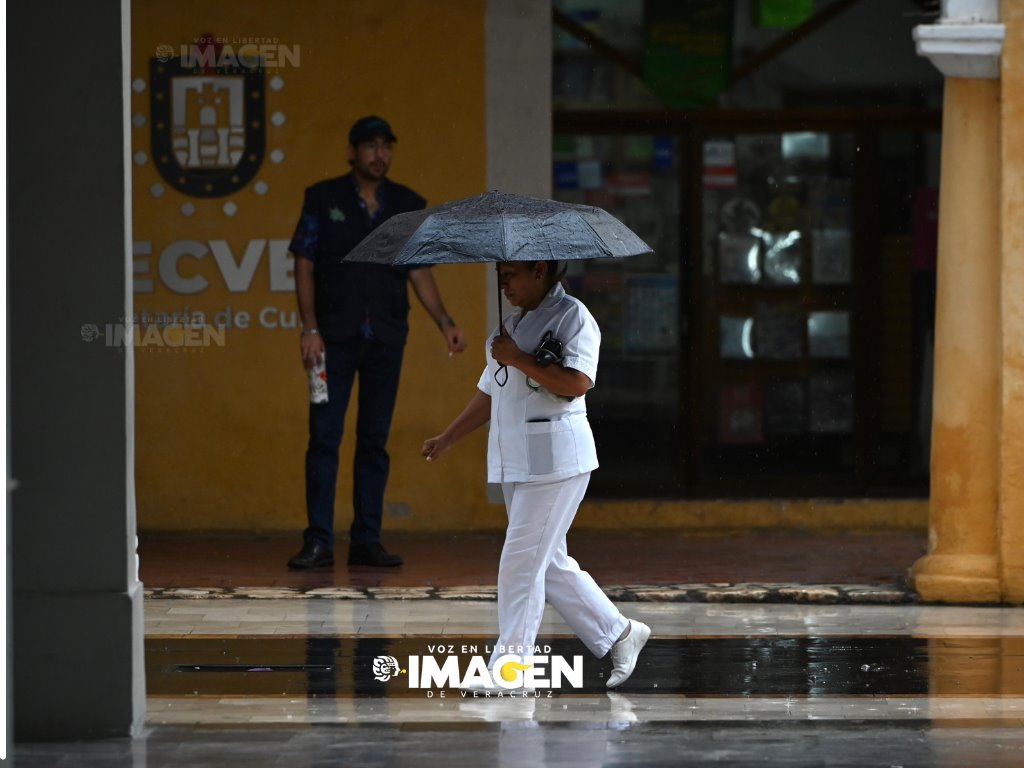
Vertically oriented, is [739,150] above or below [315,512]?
above

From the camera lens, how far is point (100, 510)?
675cm

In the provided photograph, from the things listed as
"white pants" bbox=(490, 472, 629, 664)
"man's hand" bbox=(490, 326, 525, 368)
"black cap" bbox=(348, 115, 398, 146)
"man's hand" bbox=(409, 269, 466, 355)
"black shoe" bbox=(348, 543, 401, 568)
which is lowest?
"black shoe" bbox=(348, 543, 401, 568)

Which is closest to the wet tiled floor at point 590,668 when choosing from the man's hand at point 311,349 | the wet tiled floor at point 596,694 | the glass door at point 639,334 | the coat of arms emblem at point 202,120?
the wet tiled floor at point 596,694

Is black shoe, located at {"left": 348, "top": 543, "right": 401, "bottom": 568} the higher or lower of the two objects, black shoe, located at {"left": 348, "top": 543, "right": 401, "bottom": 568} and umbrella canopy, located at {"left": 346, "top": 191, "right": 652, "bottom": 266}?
the lower

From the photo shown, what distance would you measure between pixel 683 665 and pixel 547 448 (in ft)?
4.70

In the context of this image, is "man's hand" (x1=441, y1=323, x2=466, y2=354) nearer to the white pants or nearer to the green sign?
the white pants

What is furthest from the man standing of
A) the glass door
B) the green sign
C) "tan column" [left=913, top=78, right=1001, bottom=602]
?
"tan column" [left=913, top=78, right=1001, bottom=602]

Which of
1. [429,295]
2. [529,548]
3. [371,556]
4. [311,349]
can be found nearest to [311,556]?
[371,556]

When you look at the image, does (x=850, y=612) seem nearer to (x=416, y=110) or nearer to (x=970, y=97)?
(x=970, y=97)

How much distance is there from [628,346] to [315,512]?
259 centimetres

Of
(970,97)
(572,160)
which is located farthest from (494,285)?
(970,97)

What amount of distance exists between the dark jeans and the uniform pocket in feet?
11.1

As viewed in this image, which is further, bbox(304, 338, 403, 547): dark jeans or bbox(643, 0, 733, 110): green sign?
bbox(643, 0, 733, 110): green sign

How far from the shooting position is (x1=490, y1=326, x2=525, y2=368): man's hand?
24.1ft
